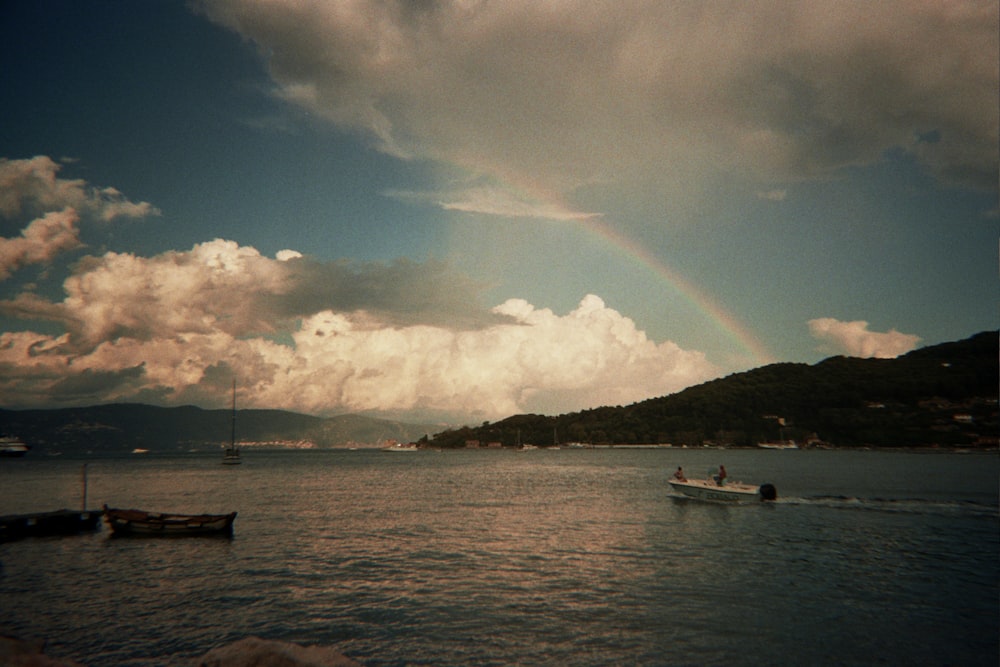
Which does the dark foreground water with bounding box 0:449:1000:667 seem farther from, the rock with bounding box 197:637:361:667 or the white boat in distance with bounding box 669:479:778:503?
the rock with bounding box 197:637:361:667

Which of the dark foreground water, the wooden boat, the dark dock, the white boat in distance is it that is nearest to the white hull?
the white boat in distance

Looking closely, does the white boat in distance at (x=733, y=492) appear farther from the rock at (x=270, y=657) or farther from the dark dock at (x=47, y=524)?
the dark dock at (x=47, y=524)

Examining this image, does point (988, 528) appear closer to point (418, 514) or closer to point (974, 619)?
point (974, 619)

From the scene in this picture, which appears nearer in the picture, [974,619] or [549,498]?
[974,619]

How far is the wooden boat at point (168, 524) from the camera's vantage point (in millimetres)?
49562

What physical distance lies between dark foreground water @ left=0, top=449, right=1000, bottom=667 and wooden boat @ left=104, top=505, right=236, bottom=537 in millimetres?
1348

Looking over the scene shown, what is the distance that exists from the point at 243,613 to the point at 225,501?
62.2 m

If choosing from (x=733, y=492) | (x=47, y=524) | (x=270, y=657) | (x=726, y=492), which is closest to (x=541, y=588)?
(x=270, y=657)

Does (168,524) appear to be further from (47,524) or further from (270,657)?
(270,657)

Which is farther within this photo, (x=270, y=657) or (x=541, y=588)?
(x=541, y=588)

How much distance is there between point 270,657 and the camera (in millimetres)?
13938

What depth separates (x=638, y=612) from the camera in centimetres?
2744

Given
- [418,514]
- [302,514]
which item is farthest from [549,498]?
[302,514]

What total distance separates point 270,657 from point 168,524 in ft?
146
